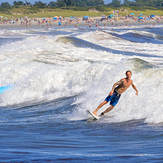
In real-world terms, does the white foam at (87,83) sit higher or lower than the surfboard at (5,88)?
higher

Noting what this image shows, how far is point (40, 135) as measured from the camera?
700cm

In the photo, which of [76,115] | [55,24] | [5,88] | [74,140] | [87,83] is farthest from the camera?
[55,24]

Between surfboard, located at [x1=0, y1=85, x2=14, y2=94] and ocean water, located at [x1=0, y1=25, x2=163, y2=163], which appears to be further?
surfboard, located at [x1=0, y1=85, x2=14, y2=94]

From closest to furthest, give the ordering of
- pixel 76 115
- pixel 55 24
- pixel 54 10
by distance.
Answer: pixel 76 115, pixel 55 24, pixel 54 10

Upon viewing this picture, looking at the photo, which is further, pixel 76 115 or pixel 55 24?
pixel 55 24

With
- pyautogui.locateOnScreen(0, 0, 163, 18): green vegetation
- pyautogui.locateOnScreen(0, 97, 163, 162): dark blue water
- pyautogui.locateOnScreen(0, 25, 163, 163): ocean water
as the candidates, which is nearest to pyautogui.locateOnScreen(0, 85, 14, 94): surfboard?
pyautogui.locateOnScreen(0, 25, 163, 163): ocean water

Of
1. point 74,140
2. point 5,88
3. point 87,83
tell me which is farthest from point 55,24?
point 74,140

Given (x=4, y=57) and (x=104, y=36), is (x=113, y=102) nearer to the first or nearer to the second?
(x=4, y=57)

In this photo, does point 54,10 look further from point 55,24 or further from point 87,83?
point 87,83

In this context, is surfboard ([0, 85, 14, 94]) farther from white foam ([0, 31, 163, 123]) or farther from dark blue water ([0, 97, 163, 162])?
dark blue water ([0, 97, 163, 162])

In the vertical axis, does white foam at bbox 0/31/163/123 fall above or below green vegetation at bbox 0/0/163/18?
below

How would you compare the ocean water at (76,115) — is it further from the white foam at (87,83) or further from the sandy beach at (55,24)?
the sandy beach at (55,24)

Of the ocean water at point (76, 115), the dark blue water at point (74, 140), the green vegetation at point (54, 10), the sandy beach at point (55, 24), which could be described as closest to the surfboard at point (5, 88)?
the ocean water at point (76, 115)

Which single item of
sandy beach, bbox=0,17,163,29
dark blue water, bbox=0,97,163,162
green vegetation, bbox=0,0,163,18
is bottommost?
dark blue water, bbox=0,97,163,162
